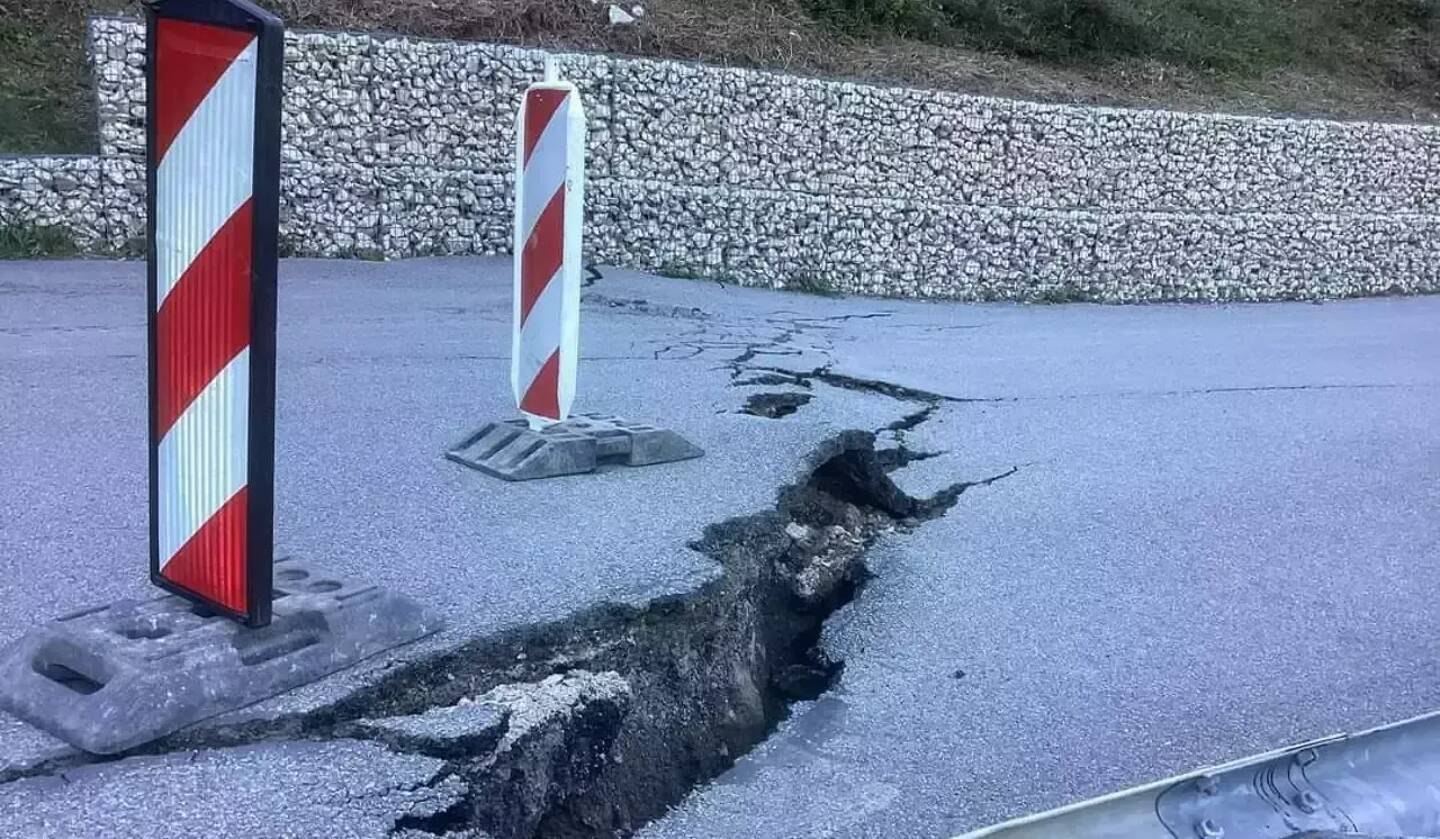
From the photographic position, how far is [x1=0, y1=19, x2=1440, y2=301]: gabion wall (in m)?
12.0

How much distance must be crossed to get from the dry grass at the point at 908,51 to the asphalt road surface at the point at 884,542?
473 cm

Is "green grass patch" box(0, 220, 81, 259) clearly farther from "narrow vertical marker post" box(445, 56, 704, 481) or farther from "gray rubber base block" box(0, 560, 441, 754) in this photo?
"gray rubber base block" box(0, 560, 441, 754)

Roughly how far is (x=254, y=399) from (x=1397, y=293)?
700 inches

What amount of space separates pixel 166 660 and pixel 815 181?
11569 mm

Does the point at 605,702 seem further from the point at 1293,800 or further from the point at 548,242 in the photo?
the point at 548,242

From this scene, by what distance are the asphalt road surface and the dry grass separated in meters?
4.73

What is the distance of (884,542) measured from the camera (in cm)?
511

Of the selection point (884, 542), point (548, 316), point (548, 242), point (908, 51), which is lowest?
point (884, 542)

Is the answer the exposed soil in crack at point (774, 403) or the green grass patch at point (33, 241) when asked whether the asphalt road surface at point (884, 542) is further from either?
the green grass patch at point (33, 241)

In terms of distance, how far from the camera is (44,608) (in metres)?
3.59

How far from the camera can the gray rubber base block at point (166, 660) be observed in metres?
2.81

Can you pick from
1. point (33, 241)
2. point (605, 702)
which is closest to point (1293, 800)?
point (605, 702)

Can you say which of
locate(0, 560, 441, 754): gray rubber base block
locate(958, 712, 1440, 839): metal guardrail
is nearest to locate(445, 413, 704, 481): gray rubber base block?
locate(0, 560, 441, 754): gray rubber base block

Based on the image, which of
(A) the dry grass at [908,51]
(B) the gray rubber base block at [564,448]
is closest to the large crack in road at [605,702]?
(B) the gray rubber base block at [564,448]
